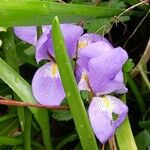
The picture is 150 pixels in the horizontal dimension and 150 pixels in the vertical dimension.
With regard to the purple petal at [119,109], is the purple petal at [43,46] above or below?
above

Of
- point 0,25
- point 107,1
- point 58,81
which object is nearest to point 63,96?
point 58,81

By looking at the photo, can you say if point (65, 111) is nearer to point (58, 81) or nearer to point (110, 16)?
point (58, 81)

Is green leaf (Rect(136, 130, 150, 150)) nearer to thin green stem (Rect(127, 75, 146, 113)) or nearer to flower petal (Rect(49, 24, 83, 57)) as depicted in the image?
thin green stem (Rect(127, 75, 146, 113))

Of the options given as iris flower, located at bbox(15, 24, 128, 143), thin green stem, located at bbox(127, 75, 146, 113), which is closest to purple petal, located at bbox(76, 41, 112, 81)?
iris flower, located at bbox(15, 24, 128, 143)

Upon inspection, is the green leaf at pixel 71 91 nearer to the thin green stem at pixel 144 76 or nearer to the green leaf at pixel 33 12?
the green leaf at pixel 33 12

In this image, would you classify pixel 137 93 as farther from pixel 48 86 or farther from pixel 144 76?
pixel 48 86

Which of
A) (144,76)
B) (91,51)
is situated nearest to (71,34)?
(91,51)

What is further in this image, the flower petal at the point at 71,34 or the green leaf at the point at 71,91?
the flower petal at the point at 71,34

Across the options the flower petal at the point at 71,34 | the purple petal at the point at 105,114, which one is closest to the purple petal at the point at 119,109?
the purple petal at the point at 105,114

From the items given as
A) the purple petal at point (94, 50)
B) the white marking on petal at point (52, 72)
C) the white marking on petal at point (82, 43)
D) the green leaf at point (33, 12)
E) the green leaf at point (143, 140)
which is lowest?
the green leaf at point (143, 140)
